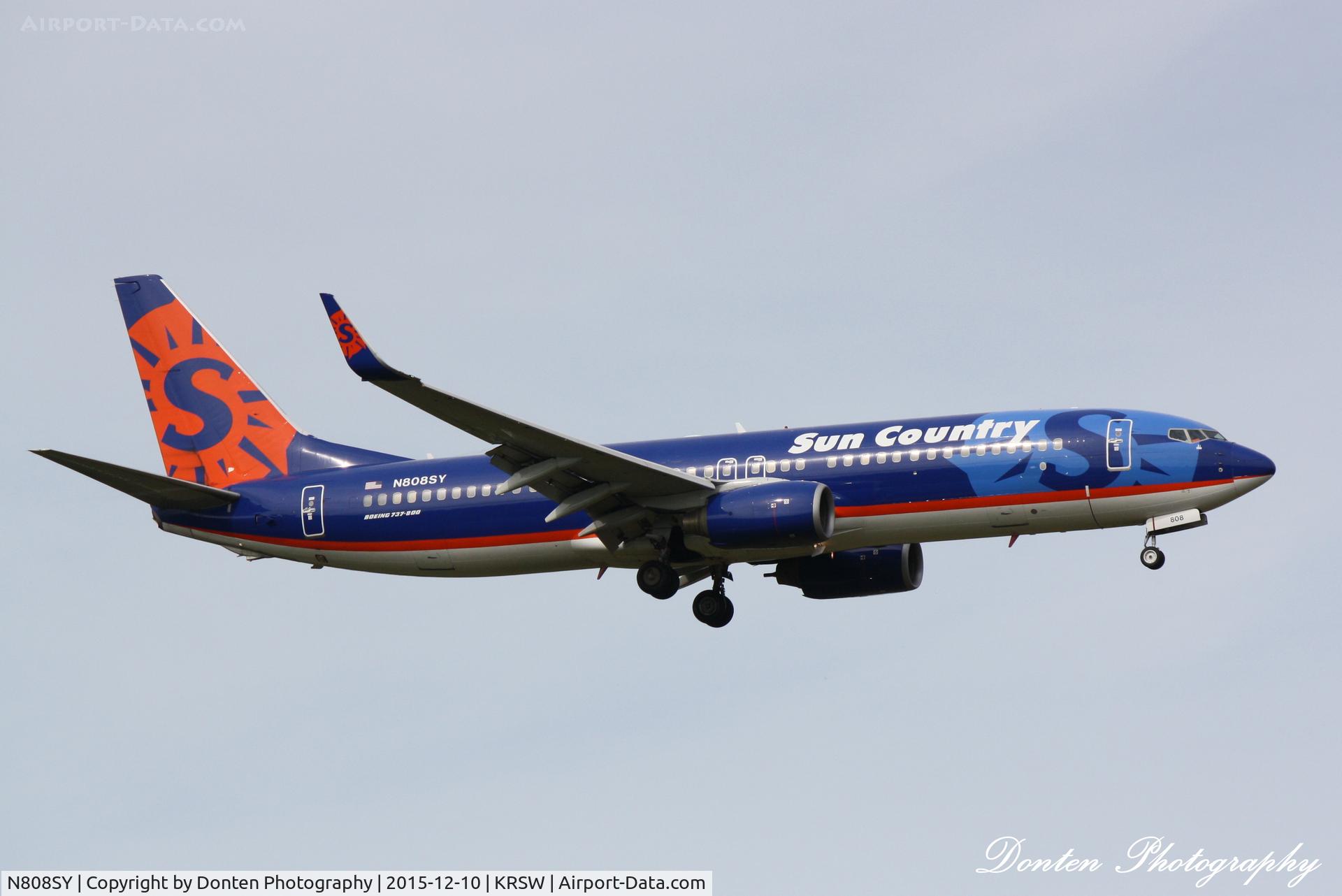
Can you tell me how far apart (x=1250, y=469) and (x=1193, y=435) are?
55.4 inches

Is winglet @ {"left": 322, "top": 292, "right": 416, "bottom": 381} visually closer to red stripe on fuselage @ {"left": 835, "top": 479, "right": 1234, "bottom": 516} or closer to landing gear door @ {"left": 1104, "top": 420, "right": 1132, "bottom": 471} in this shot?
red stripe on fuselage @ {"left": 835, "top": 479, "right": 1234, "bottom": 516}

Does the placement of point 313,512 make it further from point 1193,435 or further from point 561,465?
point 1193,435

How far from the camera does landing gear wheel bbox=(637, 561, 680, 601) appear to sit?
40.2m

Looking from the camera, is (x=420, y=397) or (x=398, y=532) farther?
(x=398, y=532)

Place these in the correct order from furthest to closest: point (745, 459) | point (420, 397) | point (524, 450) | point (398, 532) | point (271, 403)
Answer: point (271, 403) → point (398, 532) → point (745, 459) → point (524, 450) → point (420, 397)

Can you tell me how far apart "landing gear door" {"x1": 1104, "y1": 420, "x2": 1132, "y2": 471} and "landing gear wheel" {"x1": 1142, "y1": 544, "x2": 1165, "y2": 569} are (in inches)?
74.8

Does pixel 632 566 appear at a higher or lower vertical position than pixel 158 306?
lower

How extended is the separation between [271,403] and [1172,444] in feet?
78.1

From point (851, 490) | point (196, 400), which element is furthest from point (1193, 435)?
point (196, 400)

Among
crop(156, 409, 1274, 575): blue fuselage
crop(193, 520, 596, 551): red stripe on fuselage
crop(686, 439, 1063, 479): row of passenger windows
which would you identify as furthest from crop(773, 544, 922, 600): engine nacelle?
crop(193, 520, 596, 551): red stripe on fuselage

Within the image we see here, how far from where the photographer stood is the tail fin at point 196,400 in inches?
1811

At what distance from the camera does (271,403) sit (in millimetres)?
47031

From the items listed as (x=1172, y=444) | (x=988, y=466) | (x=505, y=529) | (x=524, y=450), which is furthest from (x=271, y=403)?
(x=1172, y=444)

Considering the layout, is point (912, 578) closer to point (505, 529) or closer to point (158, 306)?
point (505, 529)
